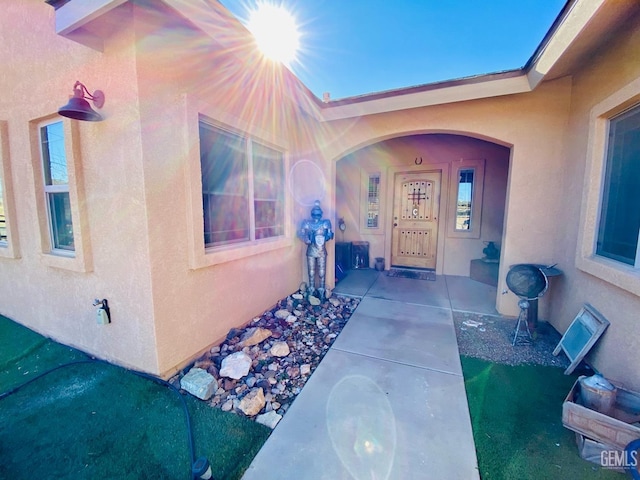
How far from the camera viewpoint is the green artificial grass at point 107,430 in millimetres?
1639

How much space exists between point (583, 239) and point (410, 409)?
8.98 feet

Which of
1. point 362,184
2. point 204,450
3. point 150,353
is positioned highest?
point 362,184

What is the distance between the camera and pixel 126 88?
6.89 ft

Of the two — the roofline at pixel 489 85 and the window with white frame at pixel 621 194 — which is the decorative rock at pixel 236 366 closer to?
the window with white frame at pixel 621 194

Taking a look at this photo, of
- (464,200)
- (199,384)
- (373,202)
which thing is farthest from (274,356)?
(464,200)

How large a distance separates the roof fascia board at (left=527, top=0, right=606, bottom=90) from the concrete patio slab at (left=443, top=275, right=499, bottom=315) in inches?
123

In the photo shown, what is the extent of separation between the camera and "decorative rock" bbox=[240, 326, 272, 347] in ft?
9.62

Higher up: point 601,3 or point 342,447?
point 601,3

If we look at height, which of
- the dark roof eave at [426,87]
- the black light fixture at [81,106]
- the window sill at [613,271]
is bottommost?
the window sill at [613,271]

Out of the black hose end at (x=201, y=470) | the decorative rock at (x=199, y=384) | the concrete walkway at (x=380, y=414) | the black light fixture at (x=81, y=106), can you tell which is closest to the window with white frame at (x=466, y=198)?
the concrete walkway at (x=380, y=414)

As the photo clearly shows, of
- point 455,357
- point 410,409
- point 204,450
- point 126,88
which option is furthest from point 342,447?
point 126,88

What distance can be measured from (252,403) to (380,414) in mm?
1038

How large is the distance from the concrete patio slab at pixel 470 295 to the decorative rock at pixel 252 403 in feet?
10.7

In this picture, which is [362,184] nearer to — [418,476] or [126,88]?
[126,88]
